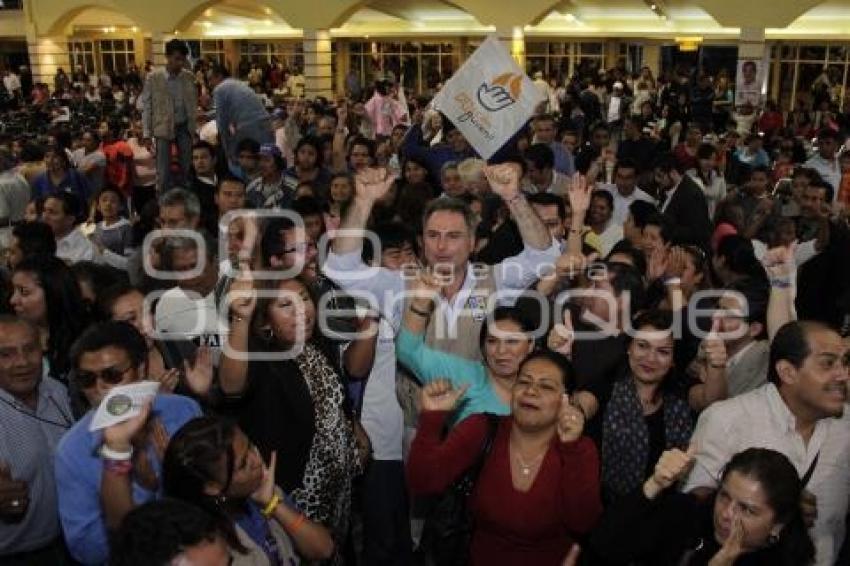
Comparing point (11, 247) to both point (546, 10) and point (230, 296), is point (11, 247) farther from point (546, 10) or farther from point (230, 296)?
point (546, 10)

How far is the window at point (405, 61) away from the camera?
882 inches

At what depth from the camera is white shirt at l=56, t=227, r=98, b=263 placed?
5.16m

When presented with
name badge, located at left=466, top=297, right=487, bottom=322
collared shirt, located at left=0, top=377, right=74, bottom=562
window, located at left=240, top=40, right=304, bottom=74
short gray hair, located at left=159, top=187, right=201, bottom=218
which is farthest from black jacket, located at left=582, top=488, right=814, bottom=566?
window, located at left=240, top=40, right=304, bottom=74

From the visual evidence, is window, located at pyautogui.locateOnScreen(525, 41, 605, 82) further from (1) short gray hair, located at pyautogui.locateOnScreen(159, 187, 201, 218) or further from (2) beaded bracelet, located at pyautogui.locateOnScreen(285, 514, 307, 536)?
(2) beaded bracelet, located at pyautogui.locateOnScreen(285, 514, 307, 536)

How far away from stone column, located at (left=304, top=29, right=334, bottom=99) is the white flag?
13177 millimetres

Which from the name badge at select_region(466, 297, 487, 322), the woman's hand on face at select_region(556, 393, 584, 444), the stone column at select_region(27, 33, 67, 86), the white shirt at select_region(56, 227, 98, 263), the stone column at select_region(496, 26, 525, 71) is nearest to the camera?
the woman's hand on face at select_region(556, 393, 584, 444)

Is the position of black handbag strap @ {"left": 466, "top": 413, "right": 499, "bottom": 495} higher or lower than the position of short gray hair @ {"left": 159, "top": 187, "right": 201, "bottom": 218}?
lower

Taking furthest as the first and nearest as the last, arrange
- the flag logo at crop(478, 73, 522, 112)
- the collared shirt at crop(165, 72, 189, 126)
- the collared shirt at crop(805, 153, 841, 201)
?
1. the collared shirt at crop(165, 72, 189, 126)
2. the collared shirt at crop(805, 153, 841, 201)
3. the flag logo at crop(478, 73, 522, 112)

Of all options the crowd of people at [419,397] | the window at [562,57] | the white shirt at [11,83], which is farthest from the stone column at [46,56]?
the crowd of people at [419,397]

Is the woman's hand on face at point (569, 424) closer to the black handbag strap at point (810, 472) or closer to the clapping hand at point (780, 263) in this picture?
the black handbag strap at point (810, 472)

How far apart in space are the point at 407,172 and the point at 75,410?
166 inches

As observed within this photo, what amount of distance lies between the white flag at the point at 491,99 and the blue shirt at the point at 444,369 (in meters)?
2.54

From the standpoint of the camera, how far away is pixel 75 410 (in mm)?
3076

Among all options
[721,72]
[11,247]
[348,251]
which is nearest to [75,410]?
[348,251]
